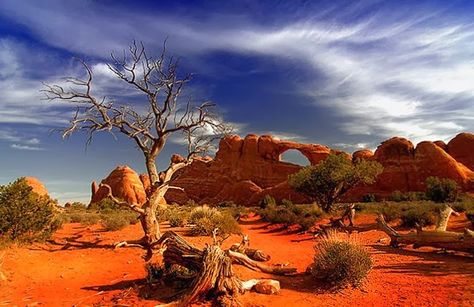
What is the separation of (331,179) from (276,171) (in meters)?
37.5

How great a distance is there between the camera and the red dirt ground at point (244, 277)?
7.09 metres

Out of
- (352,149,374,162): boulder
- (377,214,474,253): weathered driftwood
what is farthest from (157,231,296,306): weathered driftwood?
(352,149,374,162): boulder

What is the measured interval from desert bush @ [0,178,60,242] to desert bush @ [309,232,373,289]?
425 inches

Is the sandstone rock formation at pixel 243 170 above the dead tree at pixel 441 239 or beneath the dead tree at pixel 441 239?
above

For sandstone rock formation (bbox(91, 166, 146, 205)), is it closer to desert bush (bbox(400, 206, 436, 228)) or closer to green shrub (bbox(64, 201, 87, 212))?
green shrub (bbox(64, 201, 87, 212))

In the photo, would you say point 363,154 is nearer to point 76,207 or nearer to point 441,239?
point 76,207

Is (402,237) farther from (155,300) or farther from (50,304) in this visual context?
(50,304)

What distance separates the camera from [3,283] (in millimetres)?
9078

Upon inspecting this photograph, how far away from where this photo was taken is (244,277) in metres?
8.65

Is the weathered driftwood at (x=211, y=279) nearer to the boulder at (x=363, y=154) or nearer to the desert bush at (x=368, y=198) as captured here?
the desert bush at (x=368, y=198)

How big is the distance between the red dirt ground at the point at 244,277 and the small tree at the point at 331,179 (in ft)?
49.0

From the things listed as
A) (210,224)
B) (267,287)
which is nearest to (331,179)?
(210,224)

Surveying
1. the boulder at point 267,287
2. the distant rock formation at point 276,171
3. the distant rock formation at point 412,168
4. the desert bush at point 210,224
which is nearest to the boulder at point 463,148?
the distant rock formation at point 276,171

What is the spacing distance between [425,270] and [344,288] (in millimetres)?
2606
